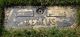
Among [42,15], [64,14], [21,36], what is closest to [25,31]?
[21,36]

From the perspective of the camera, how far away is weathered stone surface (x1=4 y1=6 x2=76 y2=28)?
546 centimetres

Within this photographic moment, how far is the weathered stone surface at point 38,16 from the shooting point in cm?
546

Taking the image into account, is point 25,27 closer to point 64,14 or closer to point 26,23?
point 26,23

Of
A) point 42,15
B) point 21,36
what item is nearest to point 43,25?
point 42,15

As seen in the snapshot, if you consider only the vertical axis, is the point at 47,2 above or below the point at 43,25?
above

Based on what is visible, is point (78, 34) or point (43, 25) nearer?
point (78, 34)

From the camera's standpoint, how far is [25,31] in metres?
5.21

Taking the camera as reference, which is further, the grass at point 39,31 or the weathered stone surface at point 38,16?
the weathered stone surface at point 38,16

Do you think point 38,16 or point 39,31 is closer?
point 39,31

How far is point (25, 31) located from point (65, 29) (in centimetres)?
83

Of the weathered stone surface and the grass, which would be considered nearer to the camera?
the grass

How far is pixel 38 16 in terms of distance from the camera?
18.1ft

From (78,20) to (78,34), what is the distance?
1.19 ft

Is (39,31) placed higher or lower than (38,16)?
lower
